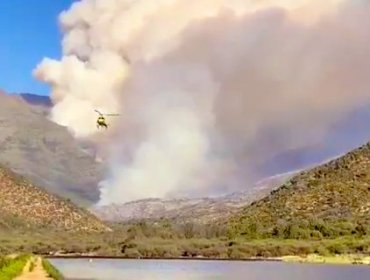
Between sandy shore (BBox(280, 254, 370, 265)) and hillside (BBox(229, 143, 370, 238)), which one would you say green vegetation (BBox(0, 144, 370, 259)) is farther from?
sandy shore (BBox(280, 254, 370, 265))

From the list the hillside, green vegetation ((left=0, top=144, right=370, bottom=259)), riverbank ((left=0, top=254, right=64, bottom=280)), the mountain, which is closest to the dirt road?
riverbank ((left=0, top=254, right=64, bottom=280))

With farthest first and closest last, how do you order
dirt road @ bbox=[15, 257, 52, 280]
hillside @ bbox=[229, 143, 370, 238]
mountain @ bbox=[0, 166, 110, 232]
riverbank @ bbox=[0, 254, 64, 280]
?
1. mountain @ bbox=[0, 166, 110, 232]
2. hillside @ bbox=[229, 143, 370, 238]
3. dirt road @ bbox=[15, 257, 52, 280]
4. riverbank @ bbox=[0, 254, 64, 280]

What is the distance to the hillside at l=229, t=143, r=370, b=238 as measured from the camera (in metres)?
132

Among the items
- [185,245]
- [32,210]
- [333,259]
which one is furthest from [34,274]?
[32,210]

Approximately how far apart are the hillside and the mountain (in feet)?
106

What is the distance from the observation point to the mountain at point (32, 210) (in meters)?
153

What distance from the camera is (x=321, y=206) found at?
14212 cm

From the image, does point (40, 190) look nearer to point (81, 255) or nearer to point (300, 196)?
point (81, 255)

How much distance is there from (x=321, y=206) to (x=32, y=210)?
54670 mm

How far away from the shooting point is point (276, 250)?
129 m

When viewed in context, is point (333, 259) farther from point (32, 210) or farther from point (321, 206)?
point (32, 210)

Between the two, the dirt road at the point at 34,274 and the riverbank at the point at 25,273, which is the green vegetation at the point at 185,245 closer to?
the dirt road at the point at 34,274

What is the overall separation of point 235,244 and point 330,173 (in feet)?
82.3

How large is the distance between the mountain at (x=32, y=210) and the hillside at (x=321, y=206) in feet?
106
